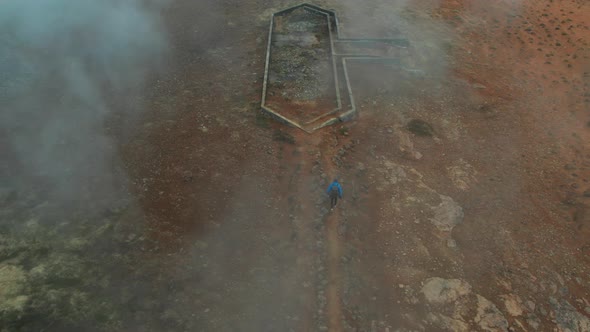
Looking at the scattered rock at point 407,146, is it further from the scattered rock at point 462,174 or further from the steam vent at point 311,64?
the steam vent at point 311,64

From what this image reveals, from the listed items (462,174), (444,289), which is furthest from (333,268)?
(462,174)

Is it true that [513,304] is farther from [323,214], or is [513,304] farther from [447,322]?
[323,214]

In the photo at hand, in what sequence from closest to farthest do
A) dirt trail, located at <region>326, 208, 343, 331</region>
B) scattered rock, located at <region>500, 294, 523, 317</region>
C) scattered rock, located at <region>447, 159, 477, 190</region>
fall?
dirt trail, located at <region>326, 208, 343, 331</region> < scattered rock, located at <region>500, 294, 523, 317</region> < scattered rock, located at <region>447, 159, 477, 190</region>

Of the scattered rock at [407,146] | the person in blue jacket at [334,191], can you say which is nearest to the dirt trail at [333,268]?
the person in blue jacket at [334,191]

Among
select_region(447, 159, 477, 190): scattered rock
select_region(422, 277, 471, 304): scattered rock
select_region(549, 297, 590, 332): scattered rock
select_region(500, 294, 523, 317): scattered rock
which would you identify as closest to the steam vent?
select_region(447, 159, 477, 190): scattered rock

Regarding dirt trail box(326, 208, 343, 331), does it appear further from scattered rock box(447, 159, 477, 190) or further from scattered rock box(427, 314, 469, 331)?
scattered rock box(447, 159, 477, 190)

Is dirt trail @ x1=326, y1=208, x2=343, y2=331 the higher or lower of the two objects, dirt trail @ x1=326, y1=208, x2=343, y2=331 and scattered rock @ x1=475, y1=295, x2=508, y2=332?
the higher
